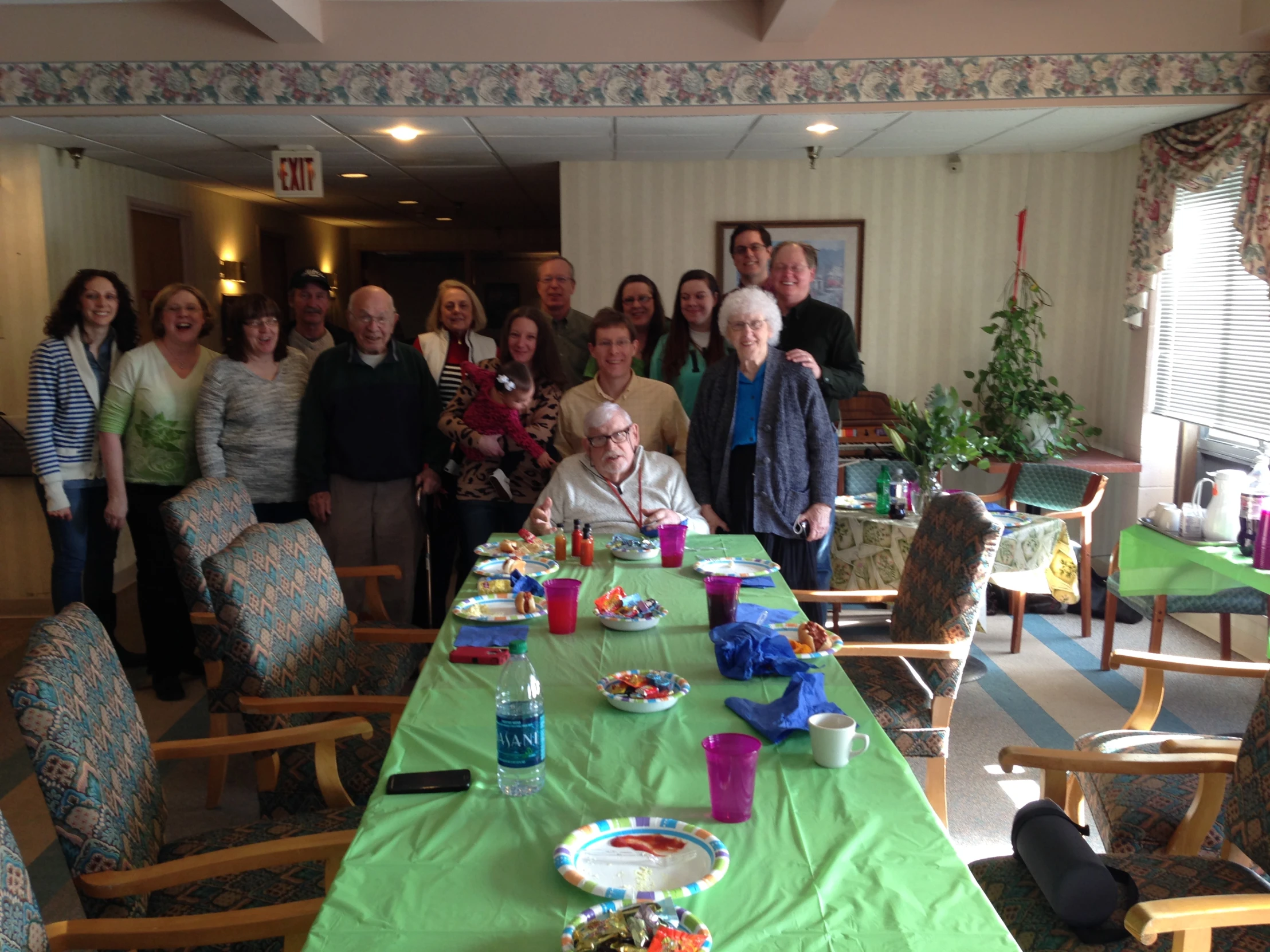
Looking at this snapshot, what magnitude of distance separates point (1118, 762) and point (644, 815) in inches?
37.6

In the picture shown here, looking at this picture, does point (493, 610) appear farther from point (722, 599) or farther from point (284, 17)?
point (284, 17)

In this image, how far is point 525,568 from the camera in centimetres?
272

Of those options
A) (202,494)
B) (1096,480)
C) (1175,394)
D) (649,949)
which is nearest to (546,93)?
(202,494)

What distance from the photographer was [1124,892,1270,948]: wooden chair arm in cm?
131

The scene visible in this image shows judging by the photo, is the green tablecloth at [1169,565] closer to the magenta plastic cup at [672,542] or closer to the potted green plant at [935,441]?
the potted green plant at [935,441]

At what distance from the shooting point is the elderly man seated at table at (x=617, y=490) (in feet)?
10.3

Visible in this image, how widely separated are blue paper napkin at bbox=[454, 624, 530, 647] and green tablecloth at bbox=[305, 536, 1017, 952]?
0.68 ft

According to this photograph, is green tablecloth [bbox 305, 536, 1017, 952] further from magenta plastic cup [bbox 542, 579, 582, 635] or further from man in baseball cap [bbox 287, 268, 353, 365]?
man in baseball cap [bbox 287, 268, 353, 365]

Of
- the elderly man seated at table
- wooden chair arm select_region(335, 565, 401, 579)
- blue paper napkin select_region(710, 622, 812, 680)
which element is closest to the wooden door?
wooden chair arm select_region(335, 565, 401, 579)

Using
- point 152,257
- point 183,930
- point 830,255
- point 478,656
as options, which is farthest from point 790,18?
point 152,257

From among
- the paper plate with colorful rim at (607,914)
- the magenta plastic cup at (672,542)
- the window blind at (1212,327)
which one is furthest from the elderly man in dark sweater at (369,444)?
the window blind at (1212,327)

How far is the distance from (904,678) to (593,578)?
87cm

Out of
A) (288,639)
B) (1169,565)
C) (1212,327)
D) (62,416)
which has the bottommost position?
(1169,565)

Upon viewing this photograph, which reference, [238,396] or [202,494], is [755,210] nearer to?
[238,396]
